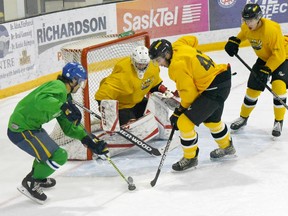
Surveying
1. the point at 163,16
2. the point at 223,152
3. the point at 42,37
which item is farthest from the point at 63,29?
the point at 223,152

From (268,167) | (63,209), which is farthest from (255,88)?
(63,209)

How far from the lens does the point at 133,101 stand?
191 inches

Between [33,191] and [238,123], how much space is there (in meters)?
1.94

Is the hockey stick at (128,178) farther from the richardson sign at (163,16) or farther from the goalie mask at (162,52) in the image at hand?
the richardson sign at (163,16)

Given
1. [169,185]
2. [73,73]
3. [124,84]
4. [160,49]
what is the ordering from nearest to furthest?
[73,73] → [160,49] → [169,185] → [124,84]

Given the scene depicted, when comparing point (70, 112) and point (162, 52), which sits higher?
point (162, 52)

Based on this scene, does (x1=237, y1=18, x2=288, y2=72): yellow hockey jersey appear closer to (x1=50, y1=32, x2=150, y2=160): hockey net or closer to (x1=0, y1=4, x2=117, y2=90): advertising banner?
(x1=50, y1=32, x2=150, y2=160): hockey net

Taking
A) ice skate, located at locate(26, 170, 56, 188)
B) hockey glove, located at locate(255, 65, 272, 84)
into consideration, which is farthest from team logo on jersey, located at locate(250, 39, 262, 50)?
ice skate, located at locate(26, 170, 56, 188)

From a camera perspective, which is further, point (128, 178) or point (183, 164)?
point (183, 164)

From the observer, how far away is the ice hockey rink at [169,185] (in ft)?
12.5

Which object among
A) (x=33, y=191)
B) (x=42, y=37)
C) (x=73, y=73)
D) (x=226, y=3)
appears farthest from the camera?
(x=226, y=3)

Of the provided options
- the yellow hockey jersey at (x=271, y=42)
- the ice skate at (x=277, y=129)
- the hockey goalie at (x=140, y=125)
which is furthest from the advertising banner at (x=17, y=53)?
the ice skate at (x=277, y=129)

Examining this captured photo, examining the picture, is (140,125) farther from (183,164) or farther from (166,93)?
(183,164)

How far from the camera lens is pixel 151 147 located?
15.4 ft
